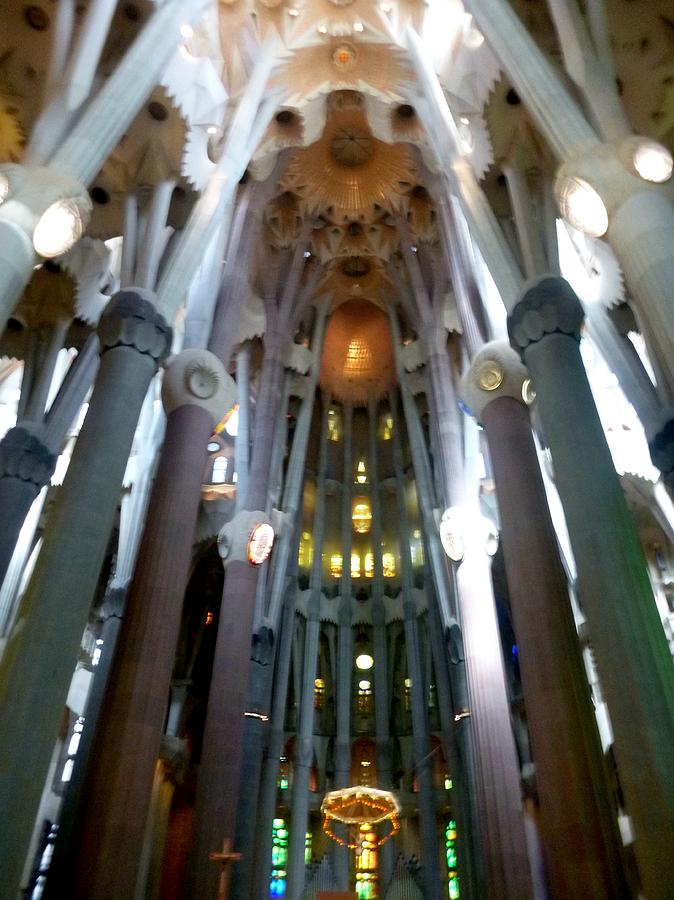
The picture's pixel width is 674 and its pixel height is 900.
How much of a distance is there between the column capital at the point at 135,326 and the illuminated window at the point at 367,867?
16331 millimetres

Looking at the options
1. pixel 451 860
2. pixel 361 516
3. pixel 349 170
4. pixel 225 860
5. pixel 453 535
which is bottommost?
pixel 225 860

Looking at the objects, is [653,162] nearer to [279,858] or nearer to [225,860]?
[225,860]

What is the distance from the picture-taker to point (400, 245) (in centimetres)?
2342

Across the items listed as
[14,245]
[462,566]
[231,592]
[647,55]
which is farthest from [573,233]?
[14,245]

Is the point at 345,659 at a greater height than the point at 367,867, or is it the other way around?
the point at 345,659

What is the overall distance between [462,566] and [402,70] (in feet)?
38.1

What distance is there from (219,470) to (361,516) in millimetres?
5988

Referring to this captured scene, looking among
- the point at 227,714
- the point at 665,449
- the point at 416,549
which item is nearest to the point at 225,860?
the point at 227,714

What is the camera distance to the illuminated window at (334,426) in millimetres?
28656

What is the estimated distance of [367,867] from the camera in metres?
21.2

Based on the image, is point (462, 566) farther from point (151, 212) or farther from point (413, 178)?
point (413, 178)

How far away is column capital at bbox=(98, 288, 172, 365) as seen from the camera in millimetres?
9508

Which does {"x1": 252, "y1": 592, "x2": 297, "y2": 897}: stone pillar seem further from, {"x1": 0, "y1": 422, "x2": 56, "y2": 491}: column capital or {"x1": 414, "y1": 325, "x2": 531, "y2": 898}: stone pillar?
{"x1": 0, "y1": 422, "x2": 56, "y2": 491}: column capital

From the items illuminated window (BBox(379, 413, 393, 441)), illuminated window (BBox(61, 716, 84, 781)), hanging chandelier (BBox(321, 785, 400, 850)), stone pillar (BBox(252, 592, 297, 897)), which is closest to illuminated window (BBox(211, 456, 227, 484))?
stone pillar (BBox(252, 592, 297, 897))
